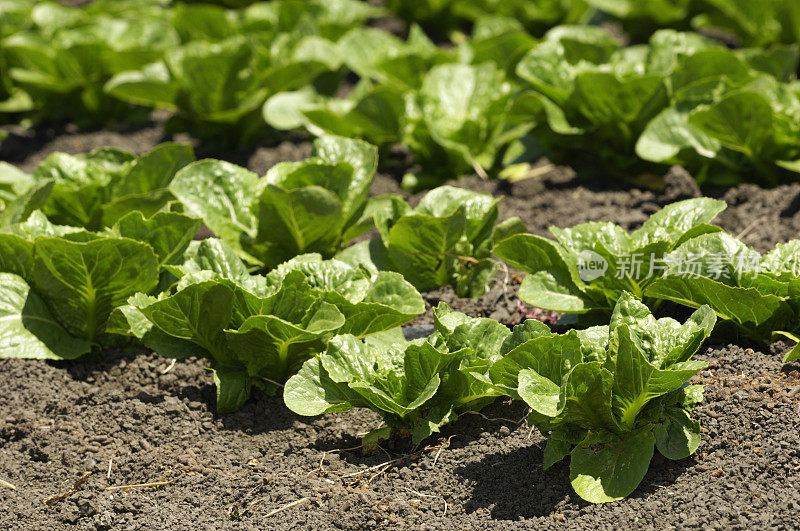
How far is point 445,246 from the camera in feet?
11.2

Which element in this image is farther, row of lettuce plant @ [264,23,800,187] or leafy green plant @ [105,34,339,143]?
leafy green plant @ [105,34,339,143]

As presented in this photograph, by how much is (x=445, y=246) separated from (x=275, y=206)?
0.64m

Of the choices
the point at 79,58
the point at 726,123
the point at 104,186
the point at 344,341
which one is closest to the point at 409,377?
the point at 344,341

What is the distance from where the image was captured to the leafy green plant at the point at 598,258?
2.94m

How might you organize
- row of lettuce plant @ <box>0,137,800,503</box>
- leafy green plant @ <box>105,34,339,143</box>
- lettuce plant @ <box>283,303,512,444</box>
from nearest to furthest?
row of lettuce plant @ <box>0,137,800,503</box> < lettuce plant @ <box>283,303,512,444</box> < leafy green plant @ <box>105,34,339,143</box>

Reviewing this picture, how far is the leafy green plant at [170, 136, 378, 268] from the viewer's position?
11.5 ft

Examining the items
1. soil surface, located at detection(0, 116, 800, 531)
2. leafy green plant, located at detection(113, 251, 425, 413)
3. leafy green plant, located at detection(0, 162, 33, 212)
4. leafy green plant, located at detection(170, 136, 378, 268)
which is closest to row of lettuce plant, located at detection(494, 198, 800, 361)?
soil surface, located at detection(0, 116, 800, 531)

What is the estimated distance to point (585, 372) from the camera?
2.39 m

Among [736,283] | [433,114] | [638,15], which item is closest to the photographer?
[736,283]

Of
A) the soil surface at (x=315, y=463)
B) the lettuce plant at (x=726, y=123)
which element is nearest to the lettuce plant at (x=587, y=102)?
the lettuce plant at (x=726, y=123)

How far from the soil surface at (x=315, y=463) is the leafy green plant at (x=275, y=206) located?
1.99 ft

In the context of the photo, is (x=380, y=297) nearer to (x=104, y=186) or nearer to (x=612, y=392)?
(x=612, y=392)

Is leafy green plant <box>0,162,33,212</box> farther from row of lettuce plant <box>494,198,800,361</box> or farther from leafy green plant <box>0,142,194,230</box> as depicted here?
row of lettuce plant <box>494,198,800,361</box>

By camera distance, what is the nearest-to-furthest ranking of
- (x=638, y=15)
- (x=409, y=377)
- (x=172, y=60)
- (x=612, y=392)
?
(x=612, y=392) → (x=409, y=377) → (x=172, y=60) → (x=638, y=15)
